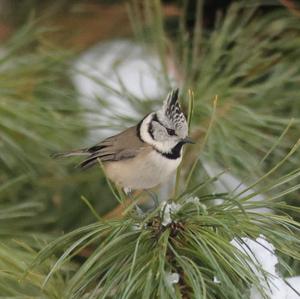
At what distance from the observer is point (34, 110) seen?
1.19 m

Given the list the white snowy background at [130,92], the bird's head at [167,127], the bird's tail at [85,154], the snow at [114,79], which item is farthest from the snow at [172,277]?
the snow at [114,79]

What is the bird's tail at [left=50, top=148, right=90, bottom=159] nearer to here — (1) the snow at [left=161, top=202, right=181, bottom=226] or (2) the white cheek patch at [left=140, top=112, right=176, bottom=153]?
(2) the white cheek patch at [left=140, top=112, right=176, bottom=153]

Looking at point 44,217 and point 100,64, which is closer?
point 44,217

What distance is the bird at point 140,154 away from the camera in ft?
3.59

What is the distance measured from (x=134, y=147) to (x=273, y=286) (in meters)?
0.41

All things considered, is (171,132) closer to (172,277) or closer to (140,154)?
(140,154)

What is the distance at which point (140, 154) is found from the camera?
1.16 m

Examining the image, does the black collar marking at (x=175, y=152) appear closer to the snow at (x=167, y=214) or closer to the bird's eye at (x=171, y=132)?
the bird's eye at (x=171, y=132)

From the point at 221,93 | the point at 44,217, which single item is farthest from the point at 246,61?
the point at 44,217

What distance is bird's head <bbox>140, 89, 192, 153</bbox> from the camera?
989 millimetres

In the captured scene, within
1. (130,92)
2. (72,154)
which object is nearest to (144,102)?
(130,92)

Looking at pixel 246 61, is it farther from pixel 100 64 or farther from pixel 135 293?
pixel 135 293

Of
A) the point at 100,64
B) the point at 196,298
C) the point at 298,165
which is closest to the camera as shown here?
the point at 196,298

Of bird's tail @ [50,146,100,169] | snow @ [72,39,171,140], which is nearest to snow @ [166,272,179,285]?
bird's tail @ [50,146,100,169]
